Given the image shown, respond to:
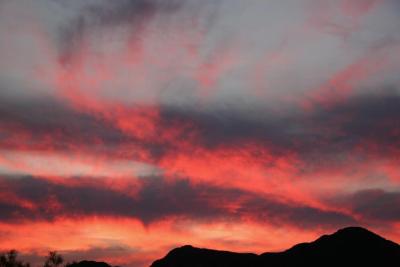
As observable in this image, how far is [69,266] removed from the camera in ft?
256

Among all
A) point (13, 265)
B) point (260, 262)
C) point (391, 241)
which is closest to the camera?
point (13, 265)

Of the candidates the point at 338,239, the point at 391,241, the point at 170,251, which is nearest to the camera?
the point at 391,241

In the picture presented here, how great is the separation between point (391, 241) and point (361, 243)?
5161 mm

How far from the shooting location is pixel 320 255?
85.2m

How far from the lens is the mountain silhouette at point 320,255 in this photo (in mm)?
77938

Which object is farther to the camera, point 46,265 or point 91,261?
point 91,261

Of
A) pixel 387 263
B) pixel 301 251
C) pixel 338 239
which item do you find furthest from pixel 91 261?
pixel 387 263

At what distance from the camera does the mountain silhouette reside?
7794cm

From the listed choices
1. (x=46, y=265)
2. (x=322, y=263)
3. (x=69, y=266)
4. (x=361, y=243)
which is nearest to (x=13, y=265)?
(x=46, y=265)

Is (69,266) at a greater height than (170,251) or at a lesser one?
lesser

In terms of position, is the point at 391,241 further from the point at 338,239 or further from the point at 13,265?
the point at 13,265

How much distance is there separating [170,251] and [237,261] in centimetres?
1973

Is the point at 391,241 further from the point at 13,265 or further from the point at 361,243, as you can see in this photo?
the point at 13,265

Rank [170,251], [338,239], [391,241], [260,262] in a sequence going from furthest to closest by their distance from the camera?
[170,251]
[260,262]
[338,239]
[391,241]
